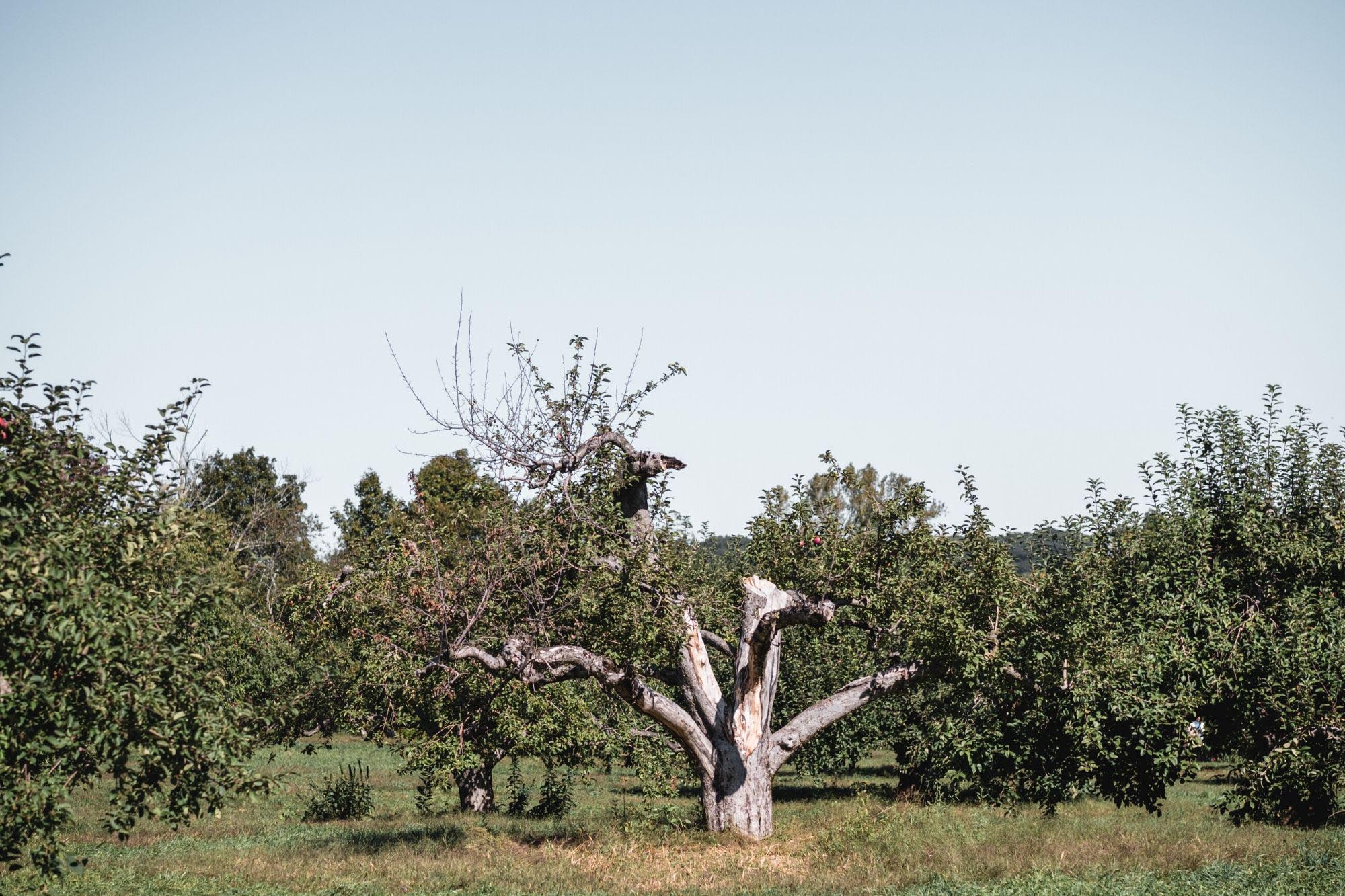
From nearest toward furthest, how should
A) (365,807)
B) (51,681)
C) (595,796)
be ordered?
(51,681)
(365,807)
(595,796)

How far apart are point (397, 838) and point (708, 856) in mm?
6613

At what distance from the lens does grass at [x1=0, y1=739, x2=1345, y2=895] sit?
1628 cm

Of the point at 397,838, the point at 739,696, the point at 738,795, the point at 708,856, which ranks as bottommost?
the point at 708,856

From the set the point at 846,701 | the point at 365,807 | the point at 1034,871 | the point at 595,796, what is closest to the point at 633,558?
the point at 846,701

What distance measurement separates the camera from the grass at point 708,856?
16281mm

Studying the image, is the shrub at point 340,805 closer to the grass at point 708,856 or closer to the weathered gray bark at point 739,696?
the grass at point 708,856

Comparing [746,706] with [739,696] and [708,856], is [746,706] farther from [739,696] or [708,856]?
[708,856]

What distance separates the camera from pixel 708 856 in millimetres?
18625

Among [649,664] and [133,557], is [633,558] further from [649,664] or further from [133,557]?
[133,557]

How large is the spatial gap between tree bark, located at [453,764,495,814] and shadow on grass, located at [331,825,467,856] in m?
3.77

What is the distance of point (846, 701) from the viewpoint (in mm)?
20438

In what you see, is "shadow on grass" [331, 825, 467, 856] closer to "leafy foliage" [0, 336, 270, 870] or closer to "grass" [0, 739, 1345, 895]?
"grass" [0, 739, 1345, 895]

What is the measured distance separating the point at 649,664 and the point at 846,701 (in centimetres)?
381

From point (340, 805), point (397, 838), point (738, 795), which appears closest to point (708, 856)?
point (738, 795)
